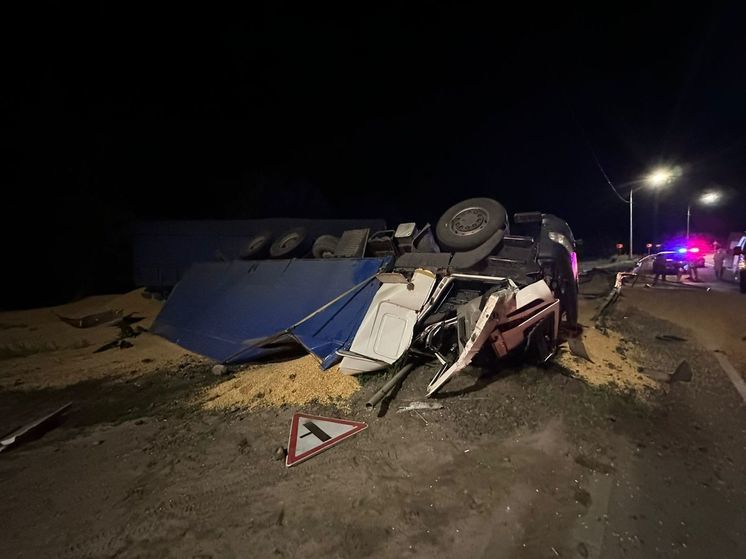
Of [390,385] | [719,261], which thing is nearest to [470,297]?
[390,385]

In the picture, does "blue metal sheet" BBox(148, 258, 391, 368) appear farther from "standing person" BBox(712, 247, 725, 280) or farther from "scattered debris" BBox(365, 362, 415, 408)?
"standing person" BBox(712, 247, 725, 280)

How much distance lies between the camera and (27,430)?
312 centimetres

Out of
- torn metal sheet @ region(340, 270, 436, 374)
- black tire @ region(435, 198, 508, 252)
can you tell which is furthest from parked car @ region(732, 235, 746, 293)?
torn metal sheet @ region(340, 270, 436, 374)

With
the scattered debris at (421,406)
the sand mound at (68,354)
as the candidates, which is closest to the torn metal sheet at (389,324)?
the scattered debris at (421,406)

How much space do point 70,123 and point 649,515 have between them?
72.6 feet

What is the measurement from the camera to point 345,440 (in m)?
2.80

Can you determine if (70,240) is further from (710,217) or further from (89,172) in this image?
(710,217)

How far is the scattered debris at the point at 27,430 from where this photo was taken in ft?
9.69

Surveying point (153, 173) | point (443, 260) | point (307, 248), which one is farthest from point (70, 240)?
point (443, 260)

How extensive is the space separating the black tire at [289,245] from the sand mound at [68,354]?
2522 millimetres

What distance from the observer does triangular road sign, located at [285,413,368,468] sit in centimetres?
262

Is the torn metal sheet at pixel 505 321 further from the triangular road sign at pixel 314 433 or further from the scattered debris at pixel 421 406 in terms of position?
the triangular road sign at pixel 314 433

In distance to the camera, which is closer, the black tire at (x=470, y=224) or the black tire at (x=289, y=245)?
the black tire at (x=470, y=224)

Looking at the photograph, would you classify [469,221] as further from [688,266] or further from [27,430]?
[688,266]
